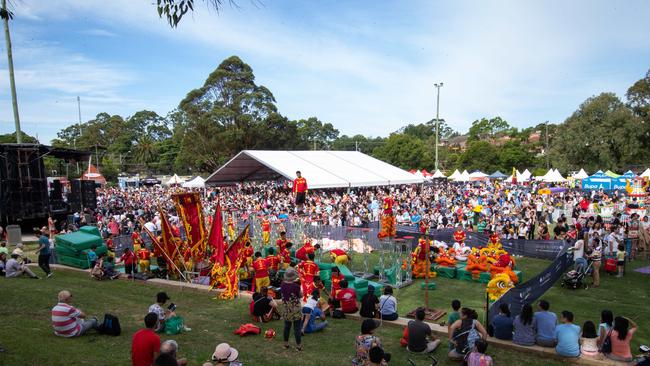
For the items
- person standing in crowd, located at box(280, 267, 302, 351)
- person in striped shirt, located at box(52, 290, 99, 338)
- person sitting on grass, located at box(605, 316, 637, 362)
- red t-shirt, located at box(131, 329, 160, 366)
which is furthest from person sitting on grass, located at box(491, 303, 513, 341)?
person in striped shirt, located at box(52, 290, 99, 338)

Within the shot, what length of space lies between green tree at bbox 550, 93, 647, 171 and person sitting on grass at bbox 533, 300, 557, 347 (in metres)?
48.6

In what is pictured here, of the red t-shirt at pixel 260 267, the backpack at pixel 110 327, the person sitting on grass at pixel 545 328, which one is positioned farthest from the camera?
the red t-shirt at pixel 260 267

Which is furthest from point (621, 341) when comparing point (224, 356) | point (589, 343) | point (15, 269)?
point (15, 269)

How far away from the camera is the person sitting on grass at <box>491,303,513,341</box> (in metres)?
7.39

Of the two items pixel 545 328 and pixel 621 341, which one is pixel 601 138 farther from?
pixel 621 341

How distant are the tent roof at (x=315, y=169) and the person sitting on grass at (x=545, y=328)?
21.4 m

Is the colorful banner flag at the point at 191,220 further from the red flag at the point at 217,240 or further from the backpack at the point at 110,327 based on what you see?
the backpack at the point at 110,327

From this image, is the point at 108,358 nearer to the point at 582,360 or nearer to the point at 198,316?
the point at 198,316

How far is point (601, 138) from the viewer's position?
48.2 m

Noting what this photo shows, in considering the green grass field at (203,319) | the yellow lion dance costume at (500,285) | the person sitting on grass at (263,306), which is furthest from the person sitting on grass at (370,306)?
the yellow lion dance costume at (500,285)

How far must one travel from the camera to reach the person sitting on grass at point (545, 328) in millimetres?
7109

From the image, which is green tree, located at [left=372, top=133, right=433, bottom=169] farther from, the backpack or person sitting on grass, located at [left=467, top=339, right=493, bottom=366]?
person sitting on grass, located at [left=467, top=339, right=493, bottom=366]

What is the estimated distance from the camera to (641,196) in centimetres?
2847

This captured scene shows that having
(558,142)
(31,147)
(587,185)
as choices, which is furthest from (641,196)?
(31,147)
